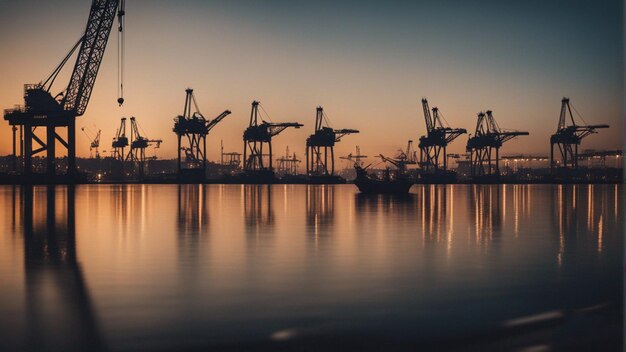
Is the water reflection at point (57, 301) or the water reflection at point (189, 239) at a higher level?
the water reflection at point (57, 301)

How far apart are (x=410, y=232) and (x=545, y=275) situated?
41.4 ft

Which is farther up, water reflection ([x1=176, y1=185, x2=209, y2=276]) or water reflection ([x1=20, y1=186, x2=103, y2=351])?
water reflection ([x1=20, y1=186, x2=103, y2=351])

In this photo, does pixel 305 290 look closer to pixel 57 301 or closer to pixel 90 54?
pixel 57 301

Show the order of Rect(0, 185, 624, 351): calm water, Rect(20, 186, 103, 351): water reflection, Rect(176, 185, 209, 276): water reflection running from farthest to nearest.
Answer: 1. Rect(176, 185, 209, 276): water reflection
2. Rect(0, 185, 624, 351): calm water
3. Rect(20, 186, 103, 351): water reflection

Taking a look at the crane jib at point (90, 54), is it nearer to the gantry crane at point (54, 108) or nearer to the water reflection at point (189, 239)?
the gantry crane at point (54, 108)

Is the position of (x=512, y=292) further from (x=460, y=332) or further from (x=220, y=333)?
(x=220, y=333)

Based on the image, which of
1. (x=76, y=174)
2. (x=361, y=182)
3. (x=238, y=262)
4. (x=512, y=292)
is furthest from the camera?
(x=76, y=174)

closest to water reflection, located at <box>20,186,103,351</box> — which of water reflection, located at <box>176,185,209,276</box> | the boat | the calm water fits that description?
the calm water

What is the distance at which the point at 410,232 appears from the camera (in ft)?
93.2

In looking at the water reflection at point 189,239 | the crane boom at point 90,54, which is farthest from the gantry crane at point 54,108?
the water reflection at point 189,239

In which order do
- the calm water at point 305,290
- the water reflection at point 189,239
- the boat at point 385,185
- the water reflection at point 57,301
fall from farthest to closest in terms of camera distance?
the boat at point 385,185 < the water reflection at point 189,239 < the calm water at point 305,290 < the water reflection at point 57,301

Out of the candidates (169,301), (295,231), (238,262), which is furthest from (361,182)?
(169,301)

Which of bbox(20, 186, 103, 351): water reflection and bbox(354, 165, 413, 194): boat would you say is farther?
bbox(354, 165, 413, 194): boat

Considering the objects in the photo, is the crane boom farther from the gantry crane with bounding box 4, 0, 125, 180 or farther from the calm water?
the calm water
